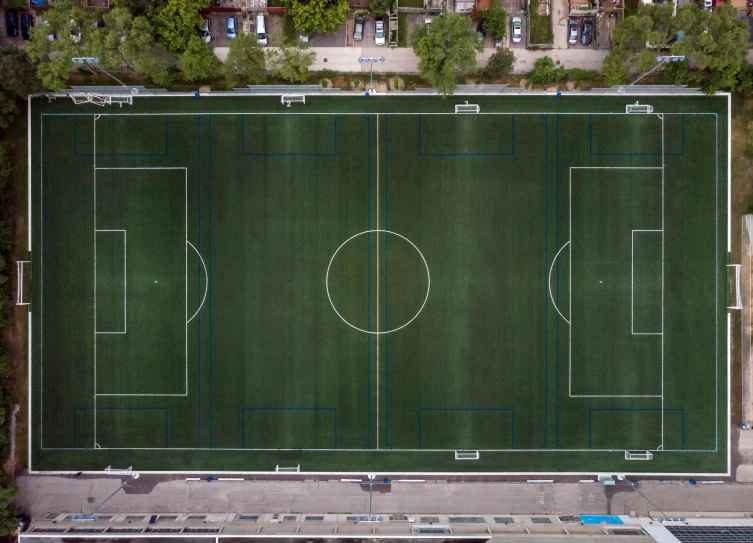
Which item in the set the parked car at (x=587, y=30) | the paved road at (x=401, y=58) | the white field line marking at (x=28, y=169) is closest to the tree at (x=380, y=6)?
the paved road at (x=401, y=58)

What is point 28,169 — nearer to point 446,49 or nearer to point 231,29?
point 231,29

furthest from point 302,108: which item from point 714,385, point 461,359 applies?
point 714,385

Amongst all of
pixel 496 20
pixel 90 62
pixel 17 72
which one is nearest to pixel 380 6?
pixel 496 20

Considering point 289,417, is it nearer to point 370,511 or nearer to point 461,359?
point 370,511

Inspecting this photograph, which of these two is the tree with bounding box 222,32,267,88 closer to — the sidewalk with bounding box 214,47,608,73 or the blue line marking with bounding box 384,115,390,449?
the sidewalk with bounding box 214,47,608,73

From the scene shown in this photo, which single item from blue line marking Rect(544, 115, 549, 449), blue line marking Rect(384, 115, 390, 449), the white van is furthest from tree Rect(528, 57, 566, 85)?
the white van
